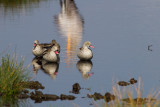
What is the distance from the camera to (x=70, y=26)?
101 ft

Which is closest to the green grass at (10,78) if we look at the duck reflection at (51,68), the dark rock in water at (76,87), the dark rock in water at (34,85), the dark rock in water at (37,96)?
the dark rock in water at (37,96)

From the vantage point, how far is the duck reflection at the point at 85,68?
18602 millimetres

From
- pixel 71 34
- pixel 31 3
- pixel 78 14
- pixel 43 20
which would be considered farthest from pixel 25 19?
pixel 31 3

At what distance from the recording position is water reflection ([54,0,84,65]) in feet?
75.5

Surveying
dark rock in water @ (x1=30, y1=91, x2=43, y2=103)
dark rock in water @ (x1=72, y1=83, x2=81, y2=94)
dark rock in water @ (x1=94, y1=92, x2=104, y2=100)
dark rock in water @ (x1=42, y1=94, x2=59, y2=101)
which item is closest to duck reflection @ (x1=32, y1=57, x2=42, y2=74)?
dark rock in water @ (x1=72, y1=83, x2=81, y2=94)

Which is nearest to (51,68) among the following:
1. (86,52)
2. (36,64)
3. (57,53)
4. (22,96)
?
(57,53)

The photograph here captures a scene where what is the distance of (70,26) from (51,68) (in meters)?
11.2

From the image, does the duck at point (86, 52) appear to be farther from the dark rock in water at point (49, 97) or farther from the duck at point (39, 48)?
the dark rock in water at point (49, 97)

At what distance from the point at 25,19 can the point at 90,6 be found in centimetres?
880

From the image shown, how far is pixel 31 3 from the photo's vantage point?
4272cm

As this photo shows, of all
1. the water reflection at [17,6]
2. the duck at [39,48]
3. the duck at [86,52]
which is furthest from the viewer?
the water reflection at [17,6]

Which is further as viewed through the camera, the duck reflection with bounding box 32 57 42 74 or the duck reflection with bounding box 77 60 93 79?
the duck reflection with bounding box 32 57 42 74

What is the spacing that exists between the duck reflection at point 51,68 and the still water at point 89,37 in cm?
12

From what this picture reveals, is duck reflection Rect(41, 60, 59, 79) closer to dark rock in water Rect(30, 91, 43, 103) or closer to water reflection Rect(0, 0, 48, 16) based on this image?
dark rock in water Rect(30, 91, 43, 103)
